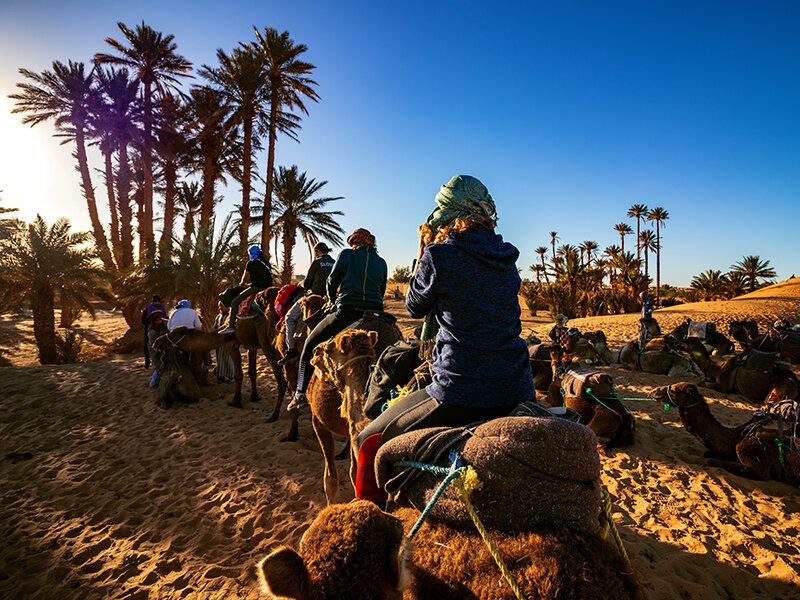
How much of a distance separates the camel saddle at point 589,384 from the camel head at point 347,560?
17.4 feet

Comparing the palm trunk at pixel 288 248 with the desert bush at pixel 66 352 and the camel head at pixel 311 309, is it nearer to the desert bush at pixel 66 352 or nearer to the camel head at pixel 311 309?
the desert bush at pixel 66 352

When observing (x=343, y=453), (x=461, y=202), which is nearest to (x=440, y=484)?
(x=461, y=202)

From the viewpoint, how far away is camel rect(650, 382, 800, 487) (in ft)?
14.8

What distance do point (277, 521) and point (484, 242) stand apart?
398cm

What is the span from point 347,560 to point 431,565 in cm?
37

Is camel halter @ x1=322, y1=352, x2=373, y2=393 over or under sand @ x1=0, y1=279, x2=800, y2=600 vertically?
over

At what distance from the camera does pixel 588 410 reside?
5.76 m

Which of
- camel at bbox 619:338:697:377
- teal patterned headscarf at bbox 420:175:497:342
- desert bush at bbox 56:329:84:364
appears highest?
teal patterned headscarf at bbox 420:175:497:342

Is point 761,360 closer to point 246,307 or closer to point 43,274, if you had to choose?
point 246,307

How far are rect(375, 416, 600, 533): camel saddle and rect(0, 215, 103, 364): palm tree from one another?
18523 mm

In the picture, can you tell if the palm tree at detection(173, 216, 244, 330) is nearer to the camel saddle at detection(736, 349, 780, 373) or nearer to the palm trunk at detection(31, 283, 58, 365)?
the palm trunk at detection(31, 283, 58, 365)

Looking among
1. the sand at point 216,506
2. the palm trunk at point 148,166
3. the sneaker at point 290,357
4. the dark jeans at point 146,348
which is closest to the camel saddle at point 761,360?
the sand at point 216,506

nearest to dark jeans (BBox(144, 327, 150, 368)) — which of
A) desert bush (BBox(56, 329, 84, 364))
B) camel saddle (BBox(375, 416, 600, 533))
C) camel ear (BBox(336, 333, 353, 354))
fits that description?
desert bush (BBox(56, 329, 84, 364))

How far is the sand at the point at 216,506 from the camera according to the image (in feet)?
10.9
